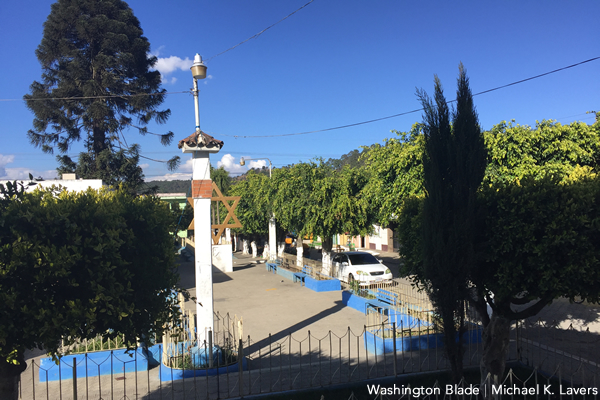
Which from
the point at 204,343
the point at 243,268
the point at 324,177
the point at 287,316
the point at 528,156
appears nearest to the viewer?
the point at 204,343

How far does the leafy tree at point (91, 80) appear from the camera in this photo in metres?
20.0

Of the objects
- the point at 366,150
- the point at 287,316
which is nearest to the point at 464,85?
the point at 287,316

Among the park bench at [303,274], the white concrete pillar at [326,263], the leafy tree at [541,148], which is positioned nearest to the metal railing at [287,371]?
the leafy tree at [541,148]

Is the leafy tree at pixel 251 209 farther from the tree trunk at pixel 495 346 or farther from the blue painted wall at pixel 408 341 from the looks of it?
the tree trunk at pixel 495 346

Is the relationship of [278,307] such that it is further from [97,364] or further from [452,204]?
[452,204]

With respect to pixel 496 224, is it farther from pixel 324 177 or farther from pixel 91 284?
pixel 324 177

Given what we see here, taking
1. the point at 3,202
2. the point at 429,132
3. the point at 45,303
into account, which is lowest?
the point at 45,303

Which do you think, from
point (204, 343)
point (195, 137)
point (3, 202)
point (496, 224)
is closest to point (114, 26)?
point (195, 137)

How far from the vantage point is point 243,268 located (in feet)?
87.5

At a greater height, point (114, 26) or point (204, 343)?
point (114, 26)

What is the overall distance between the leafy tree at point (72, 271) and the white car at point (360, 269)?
12494 mm

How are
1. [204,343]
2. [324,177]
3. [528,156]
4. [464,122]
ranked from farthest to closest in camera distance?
[324,177] < [528,156] < [204,343] < [464,122]

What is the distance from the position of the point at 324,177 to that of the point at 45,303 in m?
16.0

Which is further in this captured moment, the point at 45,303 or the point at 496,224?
the point at 496,224
